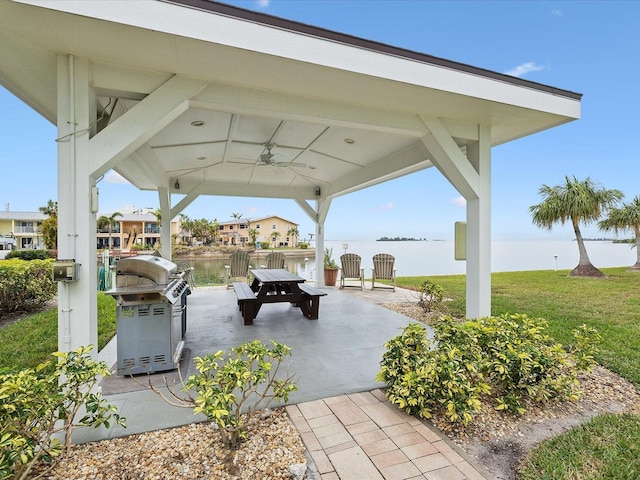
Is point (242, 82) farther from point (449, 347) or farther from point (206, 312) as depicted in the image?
point (206, 312)

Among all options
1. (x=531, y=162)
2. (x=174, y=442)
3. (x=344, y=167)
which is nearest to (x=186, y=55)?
(x=174, y=442)

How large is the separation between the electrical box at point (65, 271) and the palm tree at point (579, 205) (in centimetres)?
1431

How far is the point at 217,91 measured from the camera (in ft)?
8.68

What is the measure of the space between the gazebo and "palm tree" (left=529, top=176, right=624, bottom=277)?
33.5 ft

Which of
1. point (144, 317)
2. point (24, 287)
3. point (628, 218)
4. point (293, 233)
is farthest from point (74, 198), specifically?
point (293, 233)

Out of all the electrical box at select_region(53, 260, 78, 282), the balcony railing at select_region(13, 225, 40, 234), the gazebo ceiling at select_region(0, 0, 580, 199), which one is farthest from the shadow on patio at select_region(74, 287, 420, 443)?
the balcony railing at select_region(13, 225, 40, 234)

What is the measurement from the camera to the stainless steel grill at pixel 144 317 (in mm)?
2836

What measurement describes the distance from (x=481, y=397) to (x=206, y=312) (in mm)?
4486

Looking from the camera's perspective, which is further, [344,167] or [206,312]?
[344,167]

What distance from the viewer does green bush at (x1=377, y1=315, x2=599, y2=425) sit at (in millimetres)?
2260

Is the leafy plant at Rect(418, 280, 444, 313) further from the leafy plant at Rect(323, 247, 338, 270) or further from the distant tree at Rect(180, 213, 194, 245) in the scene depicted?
the distant tree at Rect(180, 213, 194, 245)

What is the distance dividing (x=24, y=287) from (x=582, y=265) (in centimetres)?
1605

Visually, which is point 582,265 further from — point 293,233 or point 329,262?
point 293,233

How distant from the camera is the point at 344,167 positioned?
6.30m
